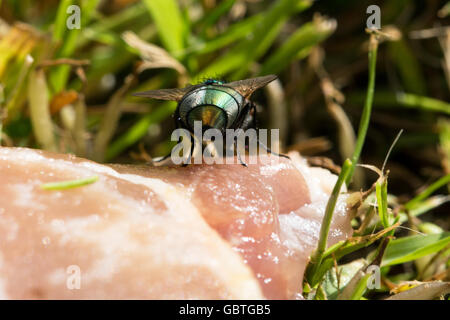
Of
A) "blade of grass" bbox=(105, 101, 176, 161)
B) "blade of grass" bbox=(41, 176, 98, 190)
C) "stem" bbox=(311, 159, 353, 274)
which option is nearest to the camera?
"blade of grass" bbox=(41, 176, 98, 190)

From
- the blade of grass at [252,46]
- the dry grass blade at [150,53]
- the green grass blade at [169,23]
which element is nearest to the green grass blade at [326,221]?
the dry grass blade at [150,53]

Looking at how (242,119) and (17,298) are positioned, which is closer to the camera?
(17,298)

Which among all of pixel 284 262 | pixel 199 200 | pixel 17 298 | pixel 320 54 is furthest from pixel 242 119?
pixel 320 54

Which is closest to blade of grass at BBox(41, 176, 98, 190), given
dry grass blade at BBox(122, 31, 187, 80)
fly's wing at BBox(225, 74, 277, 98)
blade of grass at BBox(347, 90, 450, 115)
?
fly's wing at BBox(225, 74, 277, 98)

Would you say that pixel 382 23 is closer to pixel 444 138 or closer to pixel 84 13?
pixel 444 138

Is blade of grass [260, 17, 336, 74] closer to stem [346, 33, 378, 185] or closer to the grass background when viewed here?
the grass background

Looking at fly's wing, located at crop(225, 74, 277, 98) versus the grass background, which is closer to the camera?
fly's wing, located at crop(225, 74, 277, 98)

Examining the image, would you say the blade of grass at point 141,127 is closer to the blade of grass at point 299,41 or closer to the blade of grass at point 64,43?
the blade of grass at point 64,43
